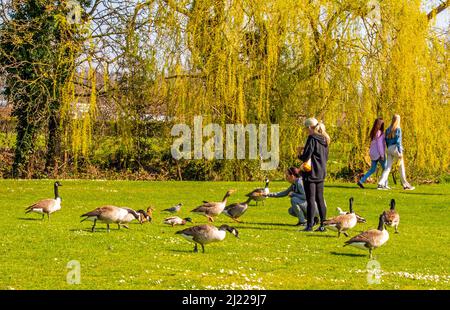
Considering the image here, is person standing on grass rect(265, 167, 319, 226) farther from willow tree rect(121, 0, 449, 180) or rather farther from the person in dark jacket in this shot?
willow tree rect(121, 0, 449, 180)

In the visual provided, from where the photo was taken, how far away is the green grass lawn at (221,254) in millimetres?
12562

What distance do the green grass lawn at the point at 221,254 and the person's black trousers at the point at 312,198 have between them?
481 millimetres

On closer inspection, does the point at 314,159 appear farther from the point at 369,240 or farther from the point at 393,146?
the point at 393,146

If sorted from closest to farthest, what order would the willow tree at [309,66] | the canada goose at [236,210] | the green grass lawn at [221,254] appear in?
the green grass lawn at [221,254], the canada goose at [236,210], the willow tree at [309,66]

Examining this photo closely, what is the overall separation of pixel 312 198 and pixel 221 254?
12.3 ft

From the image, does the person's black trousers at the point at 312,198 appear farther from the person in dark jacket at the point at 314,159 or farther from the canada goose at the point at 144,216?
the canada goose at the point at 144,216

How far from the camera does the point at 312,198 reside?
18250mm

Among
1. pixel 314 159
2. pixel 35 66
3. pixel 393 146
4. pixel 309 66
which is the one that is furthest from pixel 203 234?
pixel 35 66

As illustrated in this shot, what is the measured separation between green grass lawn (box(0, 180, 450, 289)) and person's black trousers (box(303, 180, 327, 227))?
481 mm

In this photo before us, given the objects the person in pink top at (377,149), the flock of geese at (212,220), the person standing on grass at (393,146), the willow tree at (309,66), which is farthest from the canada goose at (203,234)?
the willow tree at (309,66)

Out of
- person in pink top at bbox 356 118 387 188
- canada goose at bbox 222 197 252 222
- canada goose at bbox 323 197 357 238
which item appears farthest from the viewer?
person in pink top at bbox 356 118 387 188

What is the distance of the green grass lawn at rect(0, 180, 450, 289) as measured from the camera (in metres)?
12.6

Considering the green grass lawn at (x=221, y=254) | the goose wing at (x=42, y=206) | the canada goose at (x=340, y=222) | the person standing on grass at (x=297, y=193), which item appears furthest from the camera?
the goose wing at (x=42, y=206)

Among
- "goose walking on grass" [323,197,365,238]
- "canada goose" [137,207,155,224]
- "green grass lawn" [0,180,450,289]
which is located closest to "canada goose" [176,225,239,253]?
"green grass lawn" [0,180,450,289]
